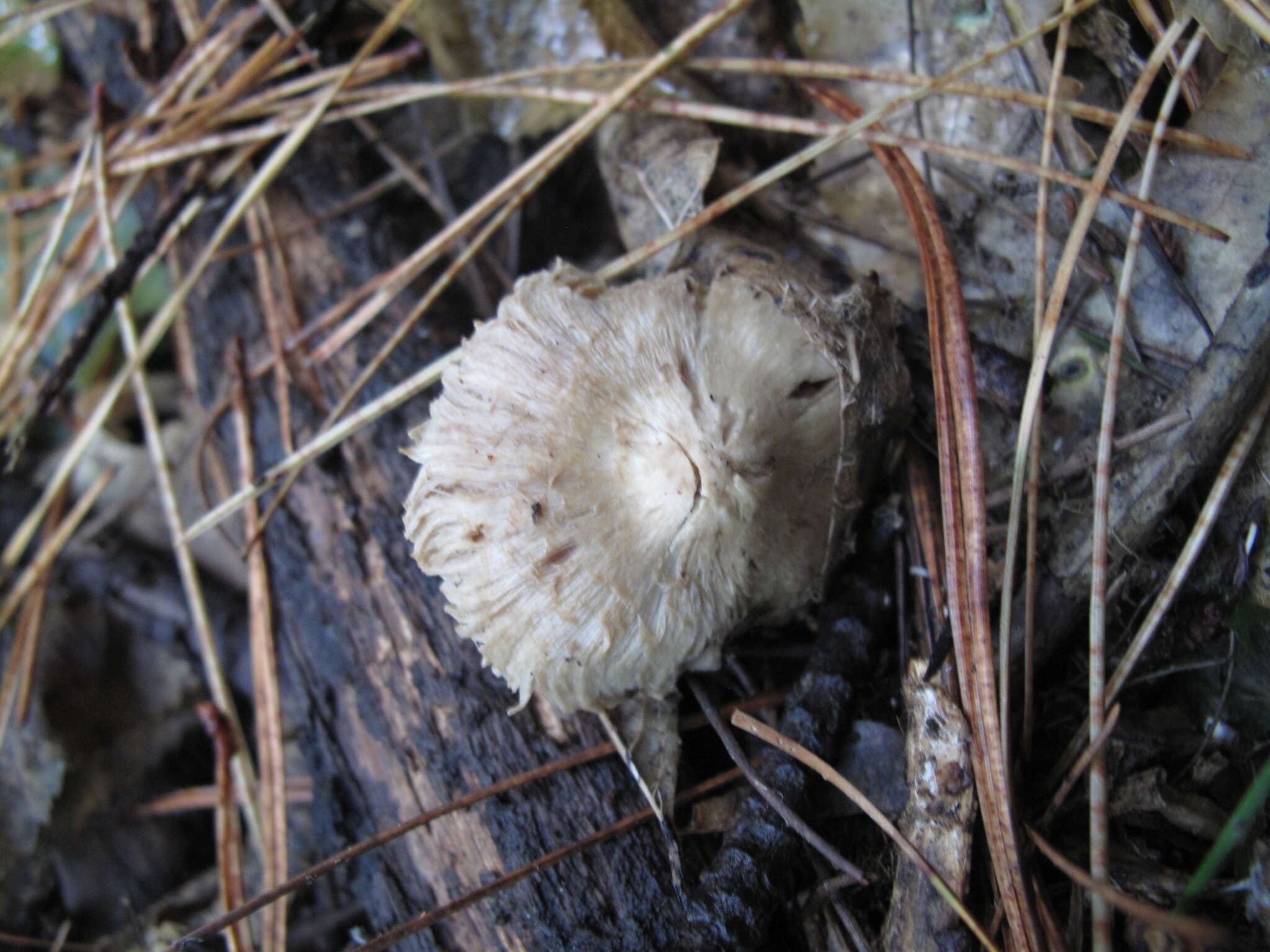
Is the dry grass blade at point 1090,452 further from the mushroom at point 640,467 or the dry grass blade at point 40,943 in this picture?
the dry grass blade at point 40,943

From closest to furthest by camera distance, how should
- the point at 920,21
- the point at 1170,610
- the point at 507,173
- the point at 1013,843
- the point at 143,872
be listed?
the point at 1013,843
the point at 1170,610
the point at 920,21
the point at 143,872
the point at 507,173

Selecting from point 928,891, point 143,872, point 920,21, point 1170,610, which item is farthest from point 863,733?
point 143,872

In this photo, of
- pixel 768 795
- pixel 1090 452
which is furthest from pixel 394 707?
pixel 1090 452

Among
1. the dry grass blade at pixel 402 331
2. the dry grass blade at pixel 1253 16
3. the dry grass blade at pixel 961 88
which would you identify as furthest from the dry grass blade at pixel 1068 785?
the dry grass blade at pixel 402 331

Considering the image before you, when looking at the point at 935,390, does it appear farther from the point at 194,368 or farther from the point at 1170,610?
the point at 194,368

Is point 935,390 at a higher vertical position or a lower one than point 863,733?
higher

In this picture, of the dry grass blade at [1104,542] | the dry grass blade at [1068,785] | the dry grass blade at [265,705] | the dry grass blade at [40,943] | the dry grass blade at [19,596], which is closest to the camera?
the dry grass blade at [1104,542]
